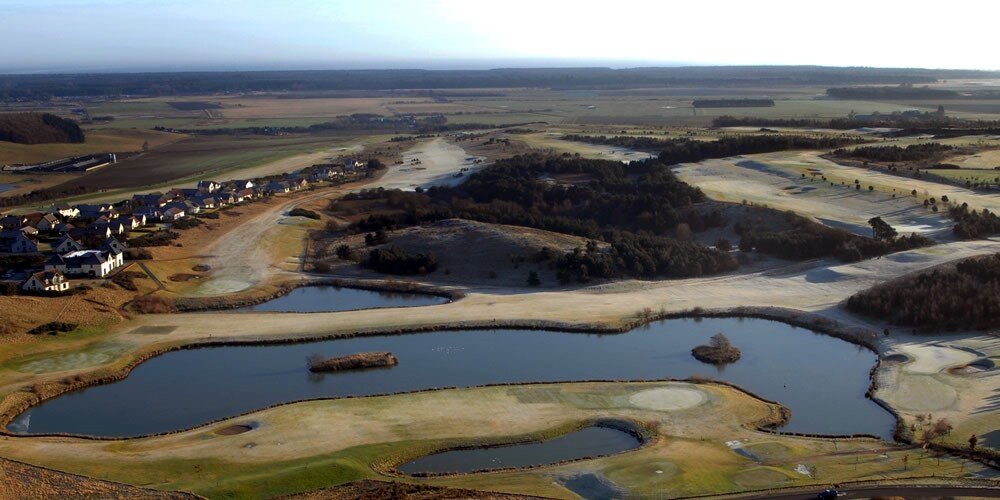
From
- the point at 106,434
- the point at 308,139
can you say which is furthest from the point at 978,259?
the point at 308,139

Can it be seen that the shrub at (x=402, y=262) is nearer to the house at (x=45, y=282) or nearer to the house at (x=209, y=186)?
the house at (x=45, y=282)

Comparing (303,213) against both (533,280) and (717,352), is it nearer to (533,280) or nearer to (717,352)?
(533,280)

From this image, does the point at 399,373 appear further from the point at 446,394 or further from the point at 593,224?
the point at 593,224

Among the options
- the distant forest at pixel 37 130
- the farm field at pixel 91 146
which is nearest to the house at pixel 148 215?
the farm field at pixel 91 146

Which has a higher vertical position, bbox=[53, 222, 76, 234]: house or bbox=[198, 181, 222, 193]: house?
bbox=[198, 181, 222, 193]: house

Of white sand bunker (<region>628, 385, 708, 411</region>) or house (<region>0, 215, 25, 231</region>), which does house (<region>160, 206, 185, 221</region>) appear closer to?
house (<region>0, 215, 25, 231</region>)

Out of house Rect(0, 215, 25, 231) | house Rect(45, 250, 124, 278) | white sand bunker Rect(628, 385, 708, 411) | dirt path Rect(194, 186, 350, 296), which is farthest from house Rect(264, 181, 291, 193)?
white sand bunker Rect(628, 385, 708, 411)
